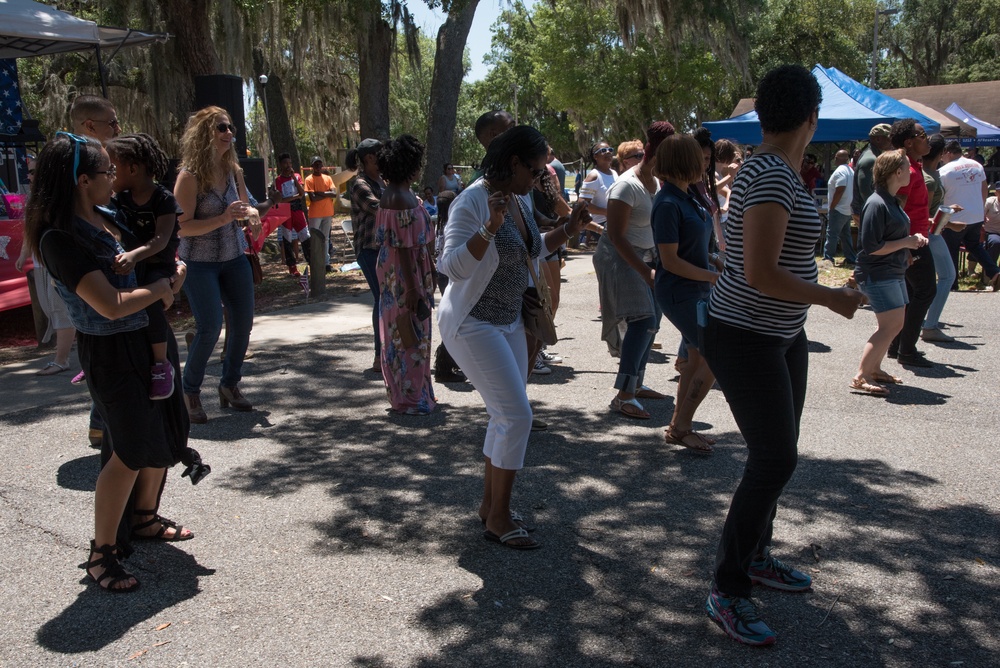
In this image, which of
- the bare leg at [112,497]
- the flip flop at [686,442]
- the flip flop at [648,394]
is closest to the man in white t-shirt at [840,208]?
the flip flop at [648,394]

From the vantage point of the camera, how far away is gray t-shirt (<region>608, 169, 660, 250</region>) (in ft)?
18.5

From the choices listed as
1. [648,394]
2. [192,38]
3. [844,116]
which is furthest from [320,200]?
[648,394]

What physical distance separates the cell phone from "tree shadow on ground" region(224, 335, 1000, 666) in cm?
70

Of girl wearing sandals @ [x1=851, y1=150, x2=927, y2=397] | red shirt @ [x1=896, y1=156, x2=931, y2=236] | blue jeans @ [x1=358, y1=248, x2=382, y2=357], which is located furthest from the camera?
red shirt @ [x1=896, y1=156, x2=931, y2=236]

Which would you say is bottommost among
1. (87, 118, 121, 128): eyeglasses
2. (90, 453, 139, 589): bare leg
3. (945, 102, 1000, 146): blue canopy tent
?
(90, 453, 139, 589): bare leg

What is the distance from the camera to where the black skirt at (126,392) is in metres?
3.42

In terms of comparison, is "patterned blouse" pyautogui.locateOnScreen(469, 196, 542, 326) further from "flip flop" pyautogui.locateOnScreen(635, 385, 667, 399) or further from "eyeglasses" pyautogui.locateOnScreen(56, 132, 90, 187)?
"flip flop" pyautogui.locateOnScreen(635, 385, 667, 399)

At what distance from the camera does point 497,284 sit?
152 inches

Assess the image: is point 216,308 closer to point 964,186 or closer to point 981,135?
point 964,186

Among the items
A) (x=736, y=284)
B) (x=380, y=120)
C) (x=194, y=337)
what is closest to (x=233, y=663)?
(x=736, y=284)

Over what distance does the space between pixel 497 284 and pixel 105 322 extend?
157cm

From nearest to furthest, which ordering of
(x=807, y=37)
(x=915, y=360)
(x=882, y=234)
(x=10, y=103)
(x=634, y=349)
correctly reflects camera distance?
(x=634, y=349) < (x=882, y=234) < (x=915, y=360) < (x=10, y=103) < (x=807, y=37)

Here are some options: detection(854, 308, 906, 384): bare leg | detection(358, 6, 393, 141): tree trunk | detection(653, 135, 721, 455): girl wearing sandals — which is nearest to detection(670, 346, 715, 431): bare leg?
detection(653, 135, 721, 455): girl wearing sandals

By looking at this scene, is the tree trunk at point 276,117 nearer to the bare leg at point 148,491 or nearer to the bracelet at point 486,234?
the bare leg at point 148,491
